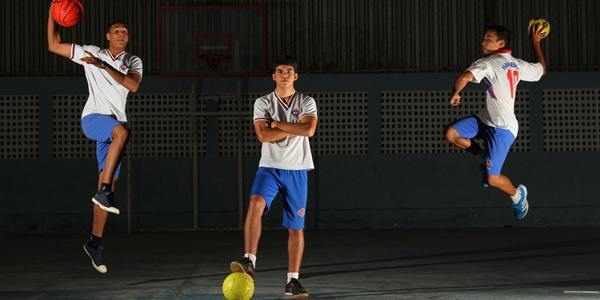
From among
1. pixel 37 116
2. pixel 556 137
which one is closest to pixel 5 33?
pixel 37 116

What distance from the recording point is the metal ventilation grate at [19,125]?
15414mm

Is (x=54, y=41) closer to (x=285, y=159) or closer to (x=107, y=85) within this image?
(x=107, y=85)

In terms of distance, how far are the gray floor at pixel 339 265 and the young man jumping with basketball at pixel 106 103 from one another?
799 mm

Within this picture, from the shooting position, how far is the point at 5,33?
50.2ft

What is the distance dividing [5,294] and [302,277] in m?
2.91

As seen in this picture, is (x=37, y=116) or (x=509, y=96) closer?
(x=509, y=96)

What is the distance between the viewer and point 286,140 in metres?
7.95

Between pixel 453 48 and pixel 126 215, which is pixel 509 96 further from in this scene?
pixel 126 215

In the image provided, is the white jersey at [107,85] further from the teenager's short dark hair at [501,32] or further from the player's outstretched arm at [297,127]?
the teenager's short dark hair at [501,32]

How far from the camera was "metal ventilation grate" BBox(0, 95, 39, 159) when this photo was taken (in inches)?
607

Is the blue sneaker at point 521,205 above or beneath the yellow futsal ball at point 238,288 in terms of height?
above

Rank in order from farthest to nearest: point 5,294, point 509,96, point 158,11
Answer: point 158,11 < point 509,96 < point 5,294

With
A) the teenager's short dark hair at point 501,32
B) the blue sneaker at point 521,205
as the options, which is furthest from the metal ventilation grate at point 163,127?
the teenager's short dark hair at point 501,32

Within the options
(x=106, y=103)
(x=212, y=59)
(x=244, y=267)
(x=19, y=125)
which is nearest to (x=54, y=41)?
(x=106, y=103)
